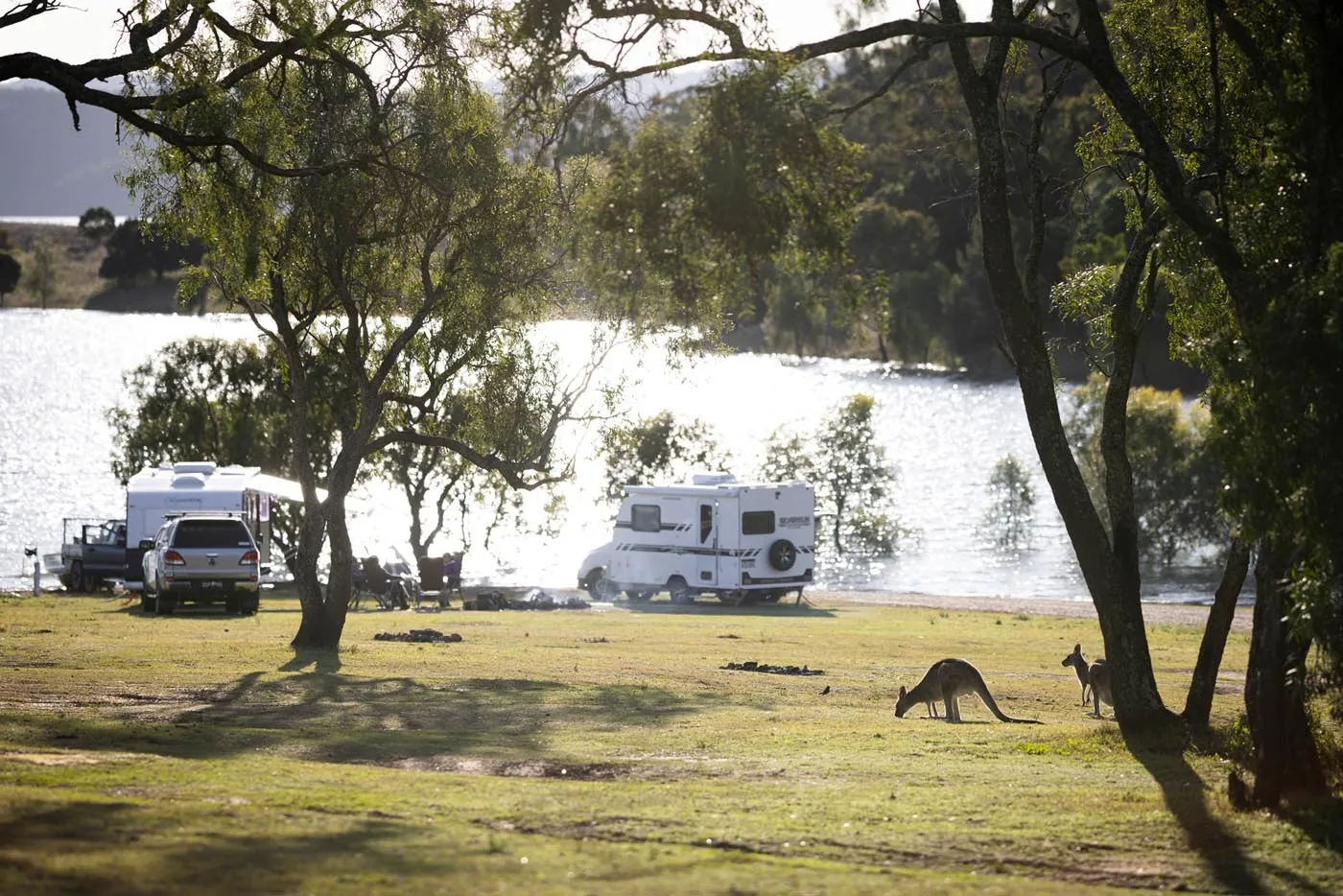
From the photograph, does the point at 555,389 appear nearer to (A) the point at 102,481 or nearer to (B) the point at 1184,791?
(B) the point at 1184,791

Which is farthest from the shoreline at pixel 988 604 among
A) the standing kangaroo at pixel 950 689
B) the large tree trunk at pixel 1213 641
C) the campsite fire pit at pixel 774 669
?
the large tree trunk at pixel 1213 641

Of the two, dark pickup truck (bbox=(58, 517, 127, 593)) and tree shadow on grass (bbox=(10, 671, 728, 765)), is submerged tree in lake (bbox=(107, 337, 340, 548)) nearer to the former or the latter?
dark pickup truck (bbox=(58, 517, 127, 593))

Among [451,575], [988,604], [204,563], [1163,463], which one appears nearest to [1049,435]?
[204,563]

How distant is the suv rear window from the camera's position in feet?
92.2

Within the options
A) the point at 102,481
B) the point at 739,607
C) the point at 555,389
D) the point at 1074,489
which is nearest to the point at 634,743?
the point at 1074,489

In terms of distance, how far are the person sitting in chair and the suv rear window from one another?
6.01m

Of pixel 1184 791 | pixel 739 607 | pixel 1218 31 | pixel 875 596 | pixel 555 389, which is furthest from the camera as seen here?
pixel 875 596

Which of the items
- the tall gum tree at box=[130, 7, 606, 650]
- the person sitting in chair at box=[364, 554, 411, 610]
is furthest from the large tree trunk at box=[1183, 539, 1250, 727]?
the person sitting in chair at box=[364, 554, 411, 610]

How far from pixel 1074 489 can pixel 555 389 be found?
14915mm

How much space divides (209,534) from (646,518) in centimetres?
1187

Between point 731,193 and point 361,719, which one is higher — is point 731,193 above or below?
above

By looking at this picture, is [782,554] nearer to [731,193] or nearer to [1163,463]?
[1163,463]

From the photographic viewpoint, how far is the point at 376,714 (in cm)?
1441

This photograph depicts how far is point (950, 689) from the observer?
1505 centimetres
